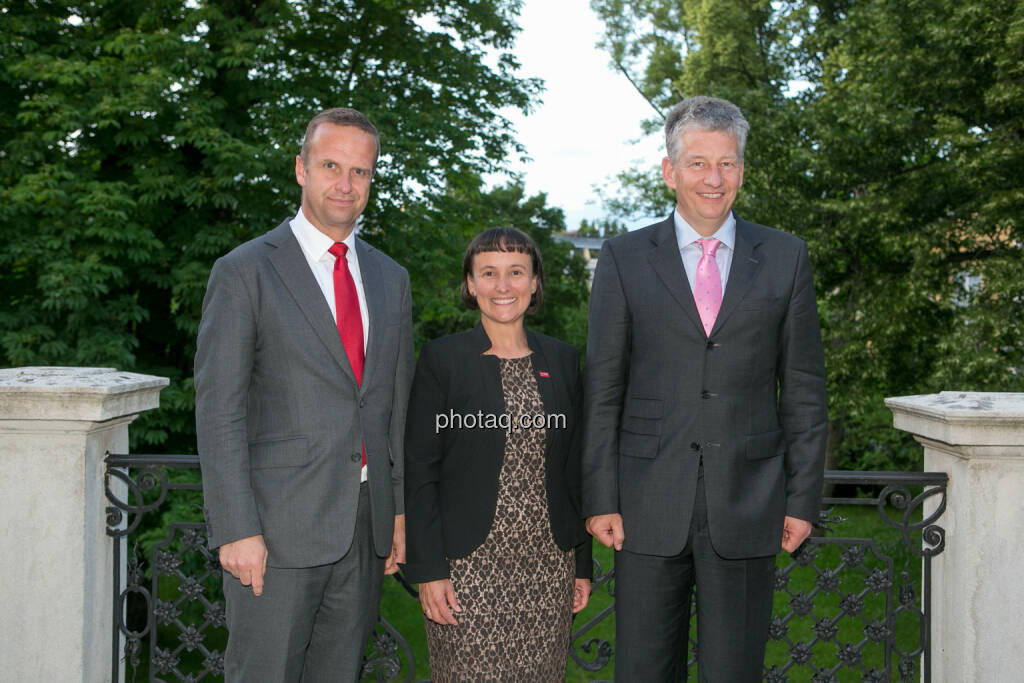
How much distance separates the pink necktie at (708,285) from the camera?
284cm

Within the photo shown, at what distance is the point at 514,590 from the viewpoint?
9.31 feet

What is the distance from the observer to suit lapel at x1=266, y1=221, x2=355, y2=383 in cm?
272

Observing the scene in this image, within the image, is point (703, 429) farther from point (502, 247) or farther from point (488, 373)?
point (502, 247)

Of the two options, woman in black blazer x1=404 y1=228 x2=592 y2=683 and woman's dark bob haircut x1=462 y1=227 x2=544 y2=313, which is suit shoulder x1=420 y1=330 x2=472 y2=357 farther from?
woman's dark bob haircut x1=462 y1=227 x2=544 y2=313

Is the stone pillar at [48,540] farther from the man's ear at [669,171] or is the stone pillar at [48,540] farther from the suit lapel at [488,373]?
the man's ear at [669,171]

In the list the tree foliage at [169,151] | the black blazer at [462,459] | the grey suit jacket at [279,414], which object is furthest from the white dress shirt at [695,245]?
the tree foliage at [169,151]

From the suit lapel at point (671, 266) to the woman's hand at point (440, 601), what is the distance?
1197 mm

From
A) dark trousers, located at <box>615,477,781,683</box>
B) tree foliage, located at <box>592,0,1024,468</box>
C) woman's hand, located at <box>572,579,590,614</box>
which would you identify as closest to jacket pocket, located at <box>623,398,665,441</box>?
dark trousers, located at <box>615,477,781,683</box>

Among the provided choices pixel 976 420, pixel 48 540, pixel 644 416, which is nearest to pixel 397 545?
pixel 644 416

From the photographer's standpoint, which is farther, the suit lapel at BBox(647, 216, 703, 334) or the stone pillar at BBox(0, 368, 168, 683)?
the stone pillar at BBox(0, 368, 168, 683)

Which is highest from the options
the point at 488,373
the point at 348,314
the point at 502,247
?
the point at 502,247

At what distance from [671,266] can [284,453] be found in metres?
1.41

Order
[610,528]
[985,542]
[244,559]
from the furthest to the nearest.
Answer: [985,542] → [610,528] → [244,559]

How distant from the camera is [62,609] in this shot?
144 inches
